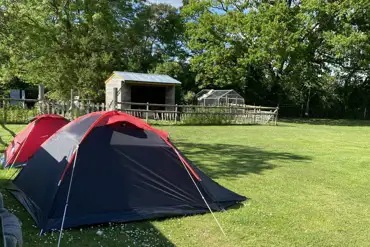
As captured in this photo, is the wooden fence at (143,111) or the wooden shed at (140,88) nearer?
the wooden fence at (143,111)

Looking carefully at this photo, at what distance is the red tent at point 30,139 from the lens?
257 inches

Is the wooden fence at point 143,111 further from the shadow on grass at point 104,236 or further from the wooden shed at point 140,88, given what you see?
the shadow on grass at point 104,236

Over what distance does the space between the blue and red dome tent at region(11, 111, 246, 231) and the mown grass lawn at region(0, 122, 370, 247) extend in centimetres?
17

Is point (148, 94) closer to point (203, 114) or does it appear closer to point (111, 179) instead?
point (203, 114)

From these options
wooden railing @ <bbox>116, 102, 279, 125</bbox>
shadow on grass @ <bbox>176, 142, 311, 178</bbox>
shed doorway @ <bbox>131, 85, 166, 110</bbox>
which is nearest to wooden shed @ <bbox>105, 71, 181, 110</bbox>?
shed doorway @ <bbox>131, 85, 166, 110</bbox>

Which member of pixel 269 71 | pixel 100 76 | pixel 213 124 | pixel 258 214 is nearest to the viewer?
pixel 258 214

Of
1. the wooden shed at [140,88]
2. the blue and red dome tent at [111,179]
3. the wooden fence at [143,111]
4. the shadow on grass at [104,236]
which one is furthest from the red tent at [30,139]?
the wooden shed at [140,88]

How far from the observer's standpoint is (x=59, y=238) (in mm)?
3461

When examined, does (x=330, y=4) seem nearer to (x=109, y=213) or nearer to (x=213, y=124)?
(x=213, y=124)

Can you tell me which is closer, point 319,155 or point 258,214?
point 258,214

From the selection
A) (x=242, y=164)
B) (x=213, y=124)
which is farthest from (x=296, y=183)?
(x=213, y=124)

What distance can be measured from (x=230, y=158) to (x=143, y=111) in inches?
340

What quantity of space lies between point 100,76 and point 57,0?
6.62 meters

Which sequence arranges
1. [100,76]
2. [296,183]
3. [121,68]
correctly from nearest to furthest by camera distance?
1. [296,183]
2. [100,76]
3. [121,68]
